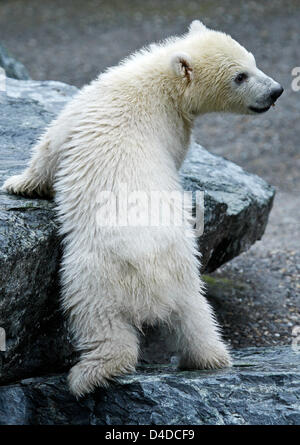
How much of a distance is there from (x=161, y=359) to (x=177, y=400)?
1551 mm

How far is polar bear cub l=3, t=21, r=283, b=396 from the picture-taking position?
10.0 ft

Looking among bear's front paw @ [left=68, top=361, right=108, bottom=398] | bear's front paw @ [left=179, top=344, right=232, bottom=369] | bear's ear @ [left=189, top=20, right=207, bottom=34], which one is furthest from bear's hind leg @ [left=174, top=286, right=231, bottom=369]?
bear's ear @ [left=189, top=20, right=207, bottom=34]

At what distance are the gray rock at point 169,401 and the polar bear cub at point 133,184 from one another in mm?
104

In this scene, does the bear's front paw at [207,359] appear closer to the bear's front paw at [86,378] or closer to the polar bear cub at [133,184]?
the polar bear cub at [133,184]

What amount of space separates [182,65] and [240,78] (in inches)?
13.2

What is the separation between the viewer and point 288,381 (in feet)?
10.2

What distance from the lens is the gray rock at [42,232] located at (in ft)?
10.2

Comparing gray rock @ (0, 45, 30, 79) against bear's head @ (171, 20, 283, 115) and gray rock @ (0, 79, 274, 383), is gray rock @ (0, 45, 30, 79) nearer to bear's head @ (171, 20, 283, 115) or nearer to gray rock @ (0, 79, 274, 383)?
gray rock @ (0, 79, 274, 383)

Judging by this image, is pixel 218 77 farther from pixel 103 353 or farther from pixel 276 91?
pixel 103 353

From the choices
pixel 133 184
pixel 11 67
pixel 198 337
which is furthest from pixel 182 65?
pixel 11 67

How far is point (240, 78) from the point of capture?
358 cm

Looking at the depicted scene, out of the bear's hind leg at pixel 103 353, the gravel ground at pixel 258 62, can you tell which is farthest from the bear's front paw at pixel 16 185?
the gravel ground at pixel 258 62

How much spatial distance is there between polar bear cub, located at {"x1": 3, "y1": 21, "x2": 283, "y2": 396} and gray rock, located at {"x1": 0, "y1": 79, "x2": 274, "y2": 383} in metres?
0.13

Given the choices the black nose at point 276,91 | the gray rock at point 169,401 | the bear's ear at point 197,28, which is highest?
the bear's ear at point 197,28
